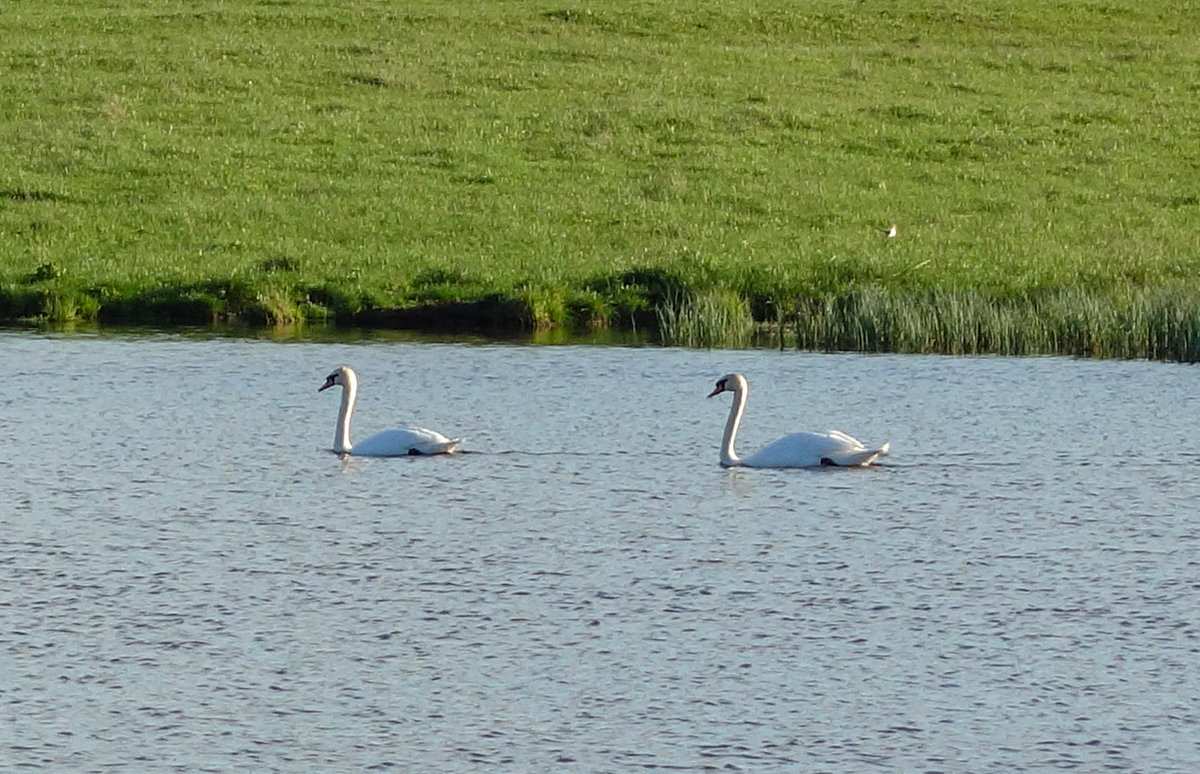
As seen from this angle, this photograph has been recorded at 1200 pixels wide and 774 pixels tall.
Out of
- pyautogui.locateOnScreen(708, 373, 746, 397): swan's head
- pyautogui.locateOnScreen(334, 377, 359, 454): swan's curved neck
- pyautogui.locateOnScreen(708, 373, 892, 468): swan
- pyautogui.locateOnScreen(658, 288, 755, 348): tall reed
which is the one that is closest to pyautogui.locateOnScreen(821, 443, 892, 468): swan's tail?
pyautogui.locateOnScreen(708, 373, 892, 468): swan

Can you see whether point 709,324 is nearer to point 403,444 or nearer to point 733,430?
point 733,430

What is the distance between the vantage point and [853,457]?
749 inches

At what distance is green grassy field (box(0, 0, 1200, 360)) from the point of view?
3059 cm

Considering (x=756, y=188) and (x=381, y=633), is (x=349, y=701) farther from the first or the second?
(x=756, y=188)

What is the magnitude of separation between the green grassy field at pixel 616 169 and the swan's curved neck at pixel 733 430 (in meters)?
7.60

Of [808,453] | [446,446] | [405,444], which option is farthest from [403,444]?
[808,453]

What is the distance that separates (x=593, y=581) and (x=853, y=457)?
4827 mm

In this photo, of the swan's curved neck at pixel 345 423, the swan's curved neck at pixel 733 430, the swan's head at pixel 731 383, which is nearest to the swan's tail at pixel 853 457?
the swan's curved neck at pixel 733 430

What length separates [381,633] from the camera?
1326 cm

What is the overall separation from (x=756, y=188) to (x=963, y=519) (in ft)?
72.7

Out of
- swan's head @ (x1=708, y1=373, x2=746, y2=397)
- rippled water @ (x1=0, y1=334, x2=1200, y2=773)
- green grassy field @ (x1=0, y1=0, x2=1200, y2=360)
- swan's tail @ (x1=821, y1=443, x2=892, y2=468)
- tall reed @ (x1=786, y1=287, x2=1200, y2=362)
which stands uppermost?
green grassy field @ (x1=0, y1=0, x2=1200, y2=360)

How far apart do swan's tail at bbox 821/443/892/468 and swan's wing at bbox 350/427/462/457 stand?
3.24 metres

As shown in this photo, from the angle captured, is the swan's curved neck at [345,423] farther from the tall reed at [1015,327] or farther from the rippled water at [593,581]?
the tall reed at [1015,327]

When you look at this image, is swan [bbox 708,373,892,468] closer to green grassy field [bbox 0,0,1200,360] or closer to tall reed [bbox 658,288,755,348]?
green grassy field [bbox 0,0,1200,360]
